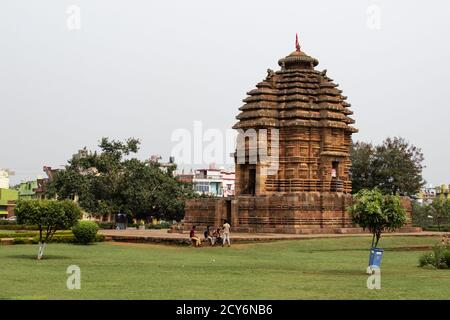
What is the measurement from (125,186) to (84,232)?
33945 mm

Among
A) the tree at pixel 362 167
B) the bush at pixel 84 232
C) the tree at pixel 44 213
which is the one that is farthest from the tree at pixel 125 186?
the tree at pixel 44 213

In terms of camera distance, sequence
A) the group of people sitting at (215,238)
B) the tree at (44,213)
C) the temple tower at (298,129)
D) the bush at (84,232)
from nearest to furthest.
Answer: the tree at (44,213) < the group of people sitting at (215,238) < the bush at (84,232) < the temple tower at (298,129)

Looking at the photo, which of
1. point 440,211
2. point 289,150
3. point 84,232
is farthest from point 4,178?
point 84,232

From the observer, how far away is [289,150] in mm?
50312

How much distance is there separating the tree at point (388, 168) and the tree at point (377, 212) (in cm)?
4697

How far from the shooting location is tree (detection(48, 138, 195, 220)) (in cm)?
7350

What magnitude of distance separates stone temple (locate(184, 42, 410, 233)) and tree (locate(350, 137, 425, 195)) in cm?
2211

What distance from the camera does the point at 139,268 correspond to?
25.6 metres

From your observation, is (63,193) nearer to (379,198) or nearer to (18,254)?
(18,254)

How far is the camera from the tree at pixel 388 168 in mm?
73500

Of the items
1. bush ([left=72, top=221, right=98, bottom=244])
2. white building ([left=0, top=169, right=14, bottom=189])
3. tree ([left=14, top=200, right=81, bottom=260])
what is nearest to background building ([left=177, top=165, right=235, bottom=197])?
white building ([left=0, top=169, right=14, bottom=189])

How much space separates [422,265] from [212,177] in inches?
4159

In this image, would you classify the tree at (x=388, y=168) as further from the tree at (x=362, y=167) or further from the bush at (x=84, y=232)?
the bush at (x=84, y=232)

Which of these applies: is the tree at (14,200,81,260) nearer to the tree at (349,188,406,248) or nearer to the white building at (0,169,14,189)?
the tree at (349,188,406,248)
